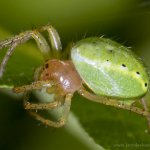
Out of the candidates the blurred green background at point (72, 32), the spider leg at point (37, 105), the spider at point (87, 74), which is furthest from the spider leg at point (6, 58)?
the blurred green background at point (72, 32)

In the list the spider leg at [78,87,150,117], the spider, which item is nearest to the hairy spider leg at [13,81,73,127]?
the spider

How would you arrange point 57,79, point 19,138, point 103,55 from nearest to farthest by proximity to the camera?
1. point 103,55
2. point 57,79
3. point 19,138

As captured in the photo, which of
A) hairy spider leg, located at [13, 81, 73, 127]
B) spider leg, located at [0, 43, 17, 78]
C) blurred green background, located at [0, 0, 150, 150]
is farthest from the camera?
blurred green background, located at [0, 0, 150, 150]

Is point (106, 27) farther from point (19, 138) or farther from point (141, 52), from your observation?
point (19, 138)

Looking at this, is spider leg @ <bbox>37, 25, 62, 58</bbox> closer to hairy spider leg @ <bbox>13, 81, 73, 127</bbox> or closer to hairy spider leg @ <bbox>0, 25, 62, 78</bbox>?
hairy spider leg @ <bbox>0, 25, 62, 78</bbox>

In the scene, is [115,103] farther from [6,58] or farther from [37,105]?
[6,58]

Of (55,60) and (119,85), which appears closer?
(119,85)

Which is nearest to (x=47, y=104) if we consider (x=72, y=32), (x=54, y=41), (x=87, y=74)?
(x=87, y=74)

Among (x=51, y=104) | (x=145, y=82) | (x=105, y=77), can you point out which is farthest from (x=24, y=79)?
(x=145, y=82)
